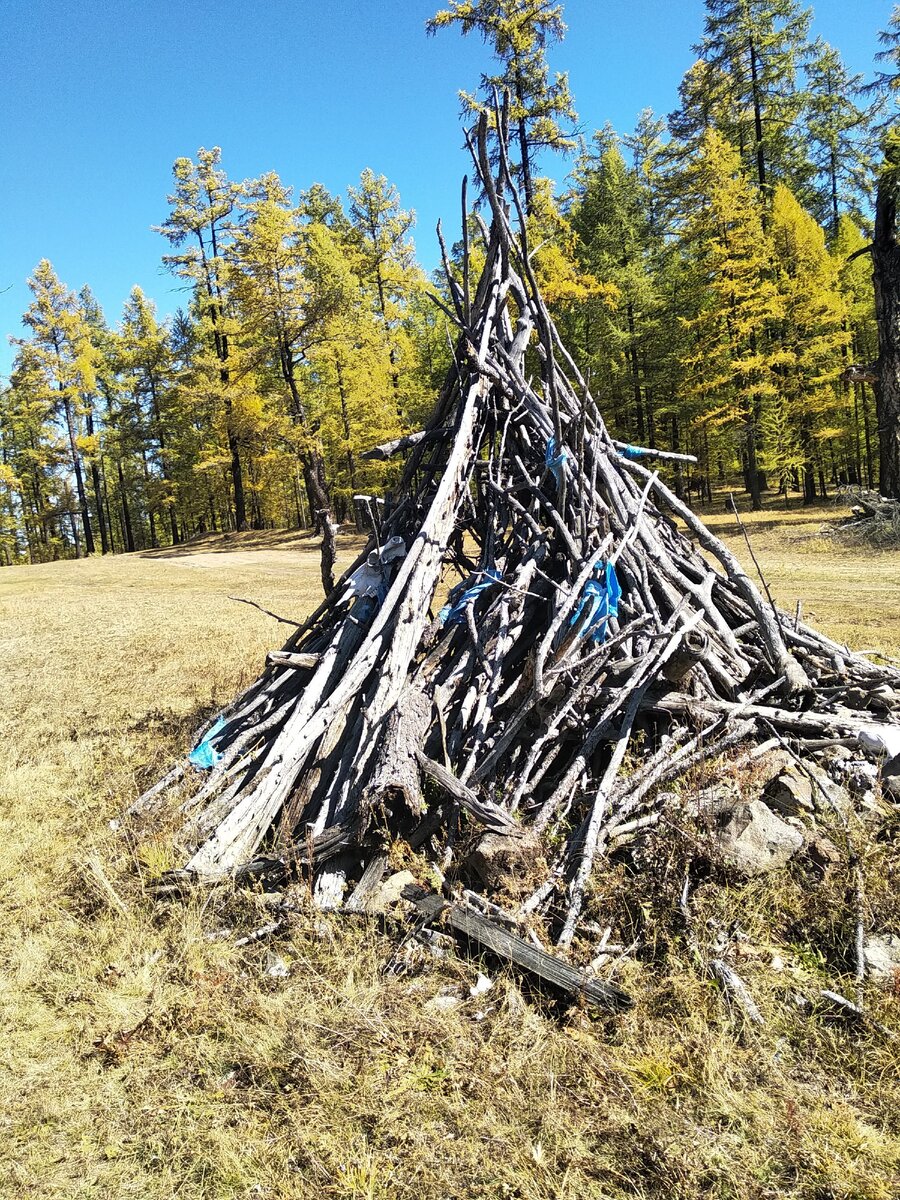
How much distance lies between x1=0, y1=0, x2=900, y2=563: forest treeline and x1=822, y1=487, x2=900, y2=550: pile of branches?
228 inches

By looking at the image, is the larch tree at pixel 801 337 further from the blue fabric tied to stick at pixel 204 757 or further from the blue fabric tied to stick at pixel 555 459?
the blue fabric tied to stick at pixel 204 757

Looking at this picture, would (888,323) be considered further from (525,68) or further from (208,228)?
(208,228)

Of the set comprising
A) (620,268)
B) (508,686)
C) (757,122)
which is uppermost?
(757,122)

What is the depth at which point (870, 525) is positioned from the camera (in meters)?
16.0

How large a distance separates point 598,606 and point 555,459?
1255mm

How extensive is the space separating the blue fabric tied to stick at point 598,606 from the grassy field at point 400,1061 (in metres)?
1.44

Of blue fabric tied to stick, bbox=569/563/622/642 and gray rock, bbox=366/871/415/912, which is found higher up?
blue fabric tied to stick, bbox=569/563/622/642

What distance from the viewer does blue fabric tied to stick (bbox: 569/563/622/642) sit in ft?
14.4

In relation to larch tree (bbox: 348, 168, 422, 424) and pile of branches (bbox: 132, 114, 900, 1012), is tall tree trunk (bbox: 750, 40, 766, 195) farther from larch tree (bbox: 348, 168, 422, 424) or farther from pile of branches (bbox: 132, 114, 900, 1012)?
pile of branches (bbox: 132, 114, 900, 1012)

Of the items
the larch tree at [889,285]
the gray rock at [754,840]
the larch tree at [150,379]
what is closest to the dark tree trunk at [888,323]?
the larch tree at [889,285]

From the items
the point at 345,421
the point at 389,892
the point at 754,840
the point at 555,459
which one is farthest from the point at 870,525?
the point at 345,421

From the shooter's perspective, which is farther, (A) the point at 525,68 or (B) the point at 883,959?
(A) the point at 525,68

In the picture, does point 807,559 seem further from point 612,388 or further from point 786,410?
point 612,388

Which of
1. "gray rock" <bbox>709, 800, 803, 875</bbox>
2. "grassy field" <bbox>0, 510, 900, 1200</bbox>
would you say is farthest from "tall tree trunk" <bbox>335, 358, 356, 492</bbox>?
"gray rock" <bbox>709, 800, 803, 875</bbox>
